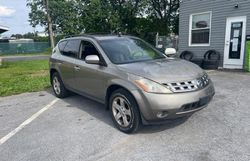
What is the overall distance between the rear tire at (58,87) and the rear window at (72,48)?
31.4 inches

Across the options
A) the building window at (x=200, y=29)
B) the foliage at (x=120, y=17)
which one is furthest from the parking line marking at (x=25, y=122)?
the foliage at (x=120, y=17)

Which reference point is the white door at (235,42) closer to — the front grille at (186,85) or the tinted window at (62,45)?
the front grille at (186,85)

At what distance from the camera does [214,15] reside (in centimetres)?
1091

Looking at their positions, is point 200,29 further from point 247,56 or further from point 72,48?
point 72,48

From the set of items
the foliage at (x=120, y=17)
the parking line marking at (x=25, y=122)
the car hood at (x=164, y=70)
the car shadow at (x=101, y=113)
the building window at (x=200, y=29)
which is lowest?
the parking line marking at (x=25, y=122)

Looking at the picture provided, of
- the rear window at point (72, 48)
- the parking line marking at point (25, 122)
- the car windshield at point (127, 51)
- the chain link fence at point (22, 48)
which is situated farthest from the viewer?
the chain link fence at point (22, 48)

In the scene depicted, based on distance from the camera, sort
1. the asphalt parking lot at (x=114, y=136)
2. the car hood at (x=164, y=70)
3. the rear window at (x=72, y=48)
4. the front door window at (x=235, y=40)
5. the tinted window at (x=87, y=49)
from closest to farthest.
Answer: the asphalt parking lot at (x=114, y=136) < the car hood at (x=164, y=70) < the tinted window at (x=87, y=49) < the rear window at (x=72, y=48) < the front door window at (x=235, y=40)

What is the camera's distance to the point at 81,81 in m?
5.25

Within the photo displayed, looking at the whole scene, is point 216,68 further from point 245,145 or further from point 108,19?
point 108,19

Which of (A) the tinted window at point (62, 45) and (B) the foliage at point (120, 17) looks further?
(B) the foliage at point (120, 17)

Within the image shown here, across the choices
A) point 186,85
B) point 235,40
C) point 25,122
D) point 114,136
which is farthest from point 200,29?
point 25,122

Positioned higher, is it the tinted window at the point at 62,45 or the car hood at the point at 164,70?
the tinted window at the point at 62,45

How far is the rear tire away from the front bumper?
10.7 ft

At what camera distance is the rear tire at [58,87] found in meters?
6.44
